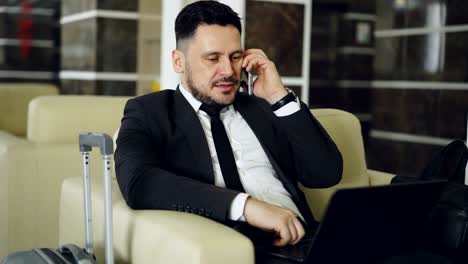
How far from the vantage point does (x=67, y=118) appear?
2.96 meters

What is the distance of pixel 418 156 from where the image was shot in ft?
20.2

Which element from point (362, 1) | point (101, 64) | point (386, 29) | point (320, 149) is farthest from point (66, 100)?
point (362, 1)

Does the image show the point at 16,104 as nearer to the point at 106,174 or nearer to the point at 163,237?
the point at 106,174

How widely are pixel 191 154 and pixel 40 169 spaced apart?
104 cm

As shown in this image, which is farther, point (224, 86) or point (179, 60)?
point (179, 60)

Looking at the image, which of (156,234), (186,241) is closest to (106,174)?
(156,234)

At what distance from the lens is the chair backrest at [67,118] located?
2.93 m

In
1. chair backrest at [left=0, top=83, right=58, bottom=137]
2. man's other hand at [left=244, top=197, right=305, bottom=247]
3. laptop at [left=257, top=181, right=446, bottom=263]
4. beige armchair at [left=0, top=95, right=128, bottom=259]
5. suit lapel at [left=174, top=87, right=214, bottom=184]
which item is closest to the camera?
laptop at [left=257, top=181, right=446, bottom=263]

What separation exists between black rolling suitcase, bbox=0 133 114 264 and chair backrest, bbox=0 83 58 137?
3.65 metres

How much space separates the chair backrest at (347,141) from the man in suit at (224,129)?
0.45 metres

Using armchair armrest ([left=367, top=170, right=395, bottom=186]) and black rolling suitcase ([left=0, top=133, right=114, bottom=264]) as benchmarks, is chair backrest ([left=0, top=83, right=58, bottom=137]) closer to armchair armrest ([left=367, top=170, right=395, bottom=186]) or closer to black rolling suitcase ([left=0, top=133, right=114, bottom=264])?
armchair armrest ([left=367, top=170, right=395, bottom=186])

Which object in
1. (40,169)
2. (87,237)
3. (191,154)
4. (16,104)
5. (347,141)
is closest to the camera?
(87,237)

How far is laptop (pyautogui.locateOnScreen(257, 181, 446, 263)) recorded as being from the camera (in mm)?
1501

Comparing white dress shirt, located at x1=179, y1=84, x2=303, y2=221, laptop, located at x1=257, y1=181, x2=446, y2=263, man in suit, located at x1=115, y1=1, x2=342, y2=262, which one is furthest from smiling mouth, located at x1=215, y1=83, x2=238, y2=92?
laptop, located at x1=257, y1=181, x2=446, y2=263
